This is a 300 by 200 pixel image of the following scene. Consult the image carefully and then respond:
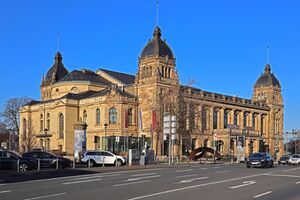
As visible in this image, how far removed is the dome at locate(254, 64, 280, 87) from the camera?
411 feet

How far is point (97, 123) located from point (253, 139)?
38.6 meters

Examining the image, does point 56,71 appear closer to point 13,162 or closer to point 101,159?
point 101,159

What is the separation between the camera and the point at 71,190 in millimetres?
18562

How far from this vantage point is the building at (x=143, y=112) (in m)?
81.6

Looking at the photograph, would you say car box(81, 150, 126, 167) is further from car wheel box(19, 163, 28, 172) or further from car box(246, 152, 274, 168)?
car box(246, 152, 274, 168)

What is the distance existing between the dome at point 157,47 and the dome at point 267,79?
44917 millimetres

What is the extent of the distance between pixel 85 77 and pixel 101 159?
6529 centimetres

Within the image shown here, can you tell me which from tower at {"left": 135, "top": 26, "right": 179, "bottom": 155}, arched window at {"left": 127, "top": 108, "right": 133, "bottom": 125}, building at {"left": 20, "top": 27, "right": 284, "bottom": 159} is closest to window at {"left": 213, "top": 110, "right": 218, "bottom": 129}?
building at {"left": 20, "top": 27, "right": 284, "bottom": 159}

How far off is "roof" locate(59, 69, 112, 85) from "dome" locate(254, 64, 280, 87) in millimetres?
43723

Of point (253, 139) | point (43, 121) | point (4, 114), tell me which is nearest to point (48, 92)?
A: point (4, 114)

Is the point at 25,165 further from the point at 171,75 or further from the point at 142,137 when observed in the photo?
the point at 171,75

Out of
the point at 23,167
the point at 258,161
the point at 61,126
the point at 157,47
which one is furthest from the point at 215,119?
the point at 23,167

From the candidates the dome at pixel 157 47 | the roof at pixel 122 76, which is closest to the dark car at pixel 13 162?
the dome at pixel 157 47

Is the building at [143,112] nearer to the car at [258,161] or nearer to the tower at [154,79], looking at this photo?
the tower at [154,79]
